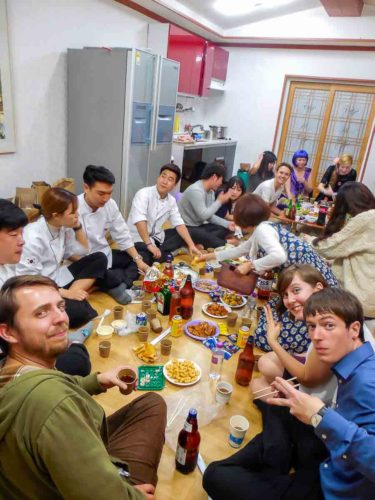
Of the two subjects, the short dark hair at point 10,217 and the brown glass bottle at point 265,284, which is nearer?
the short dark hair at point 10,217

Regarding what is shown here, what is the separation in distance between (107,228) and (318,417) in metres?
2.17

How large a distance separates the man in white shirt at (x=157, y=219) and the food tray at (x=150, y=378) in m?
1.35

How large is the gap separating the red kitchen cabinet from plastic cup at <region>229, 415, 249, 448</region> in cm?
479

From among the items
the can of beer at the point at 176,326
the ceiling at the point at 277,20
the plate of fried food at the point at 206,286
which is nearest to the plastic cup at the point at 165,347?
the can of beer at the point at 176,326

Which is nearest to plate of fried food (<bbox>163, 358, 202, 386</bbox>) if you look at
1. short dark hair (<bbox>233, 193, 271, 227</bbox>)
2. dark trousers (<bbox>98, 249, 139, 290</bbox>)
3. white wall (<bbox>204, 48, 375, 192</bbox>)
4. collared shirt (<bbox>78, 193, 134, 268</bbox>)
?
dark trousers (<bbox>98, 249, 139, 290</bbox>)

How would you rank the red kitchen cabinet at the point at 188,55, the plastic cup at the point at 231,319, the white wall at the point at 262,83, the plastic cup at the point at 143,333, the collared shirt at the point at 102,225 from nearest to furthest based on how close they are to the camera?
the plastic cup at the point at 143,333 < the plastic cup at the point at 231,319 < the collared shirt at the point at 102,225 < the red kitchen cabinet at the point at 188,55 < the white wall at the point at 262,83

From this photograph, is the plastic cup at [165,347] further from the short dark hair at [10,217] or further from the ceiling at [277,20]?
the ceiling at [277,20]

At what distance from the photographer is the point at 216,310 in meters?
2.40

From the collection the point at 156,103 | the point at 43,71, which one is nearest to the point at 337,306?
the point at 156,103

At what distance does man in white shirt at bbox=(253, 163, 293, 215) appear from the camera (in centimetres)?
399

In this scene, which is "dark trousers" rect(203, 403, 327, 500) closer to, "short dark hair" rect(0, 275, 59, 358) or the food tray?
the food tray

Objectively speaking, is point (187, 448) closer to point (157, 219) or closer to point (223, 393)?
point (223, 393)

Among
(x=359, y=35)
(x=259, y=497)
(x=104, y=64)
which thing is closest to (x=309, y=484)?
(x=259, y=497)

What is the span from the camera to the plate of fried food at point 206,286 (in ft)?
8.74
